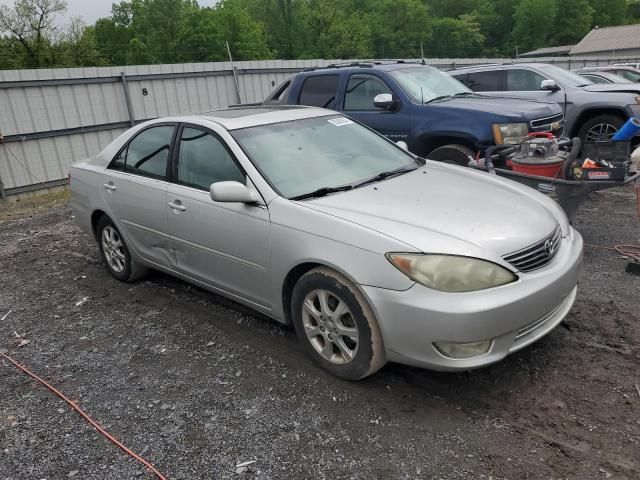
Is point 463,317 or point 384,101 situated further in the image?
point 384,101

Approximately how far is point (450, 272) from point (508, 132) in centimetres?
416

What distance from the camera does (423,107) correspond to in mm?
6855

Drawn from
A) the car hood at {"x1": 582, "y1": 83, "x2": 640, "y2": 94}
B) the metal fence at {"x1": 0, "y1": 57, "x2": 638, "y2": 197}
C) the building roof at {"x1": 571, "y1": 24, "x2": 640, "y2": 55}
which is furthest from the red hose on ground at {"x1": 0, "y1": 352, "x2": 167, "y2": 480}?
the building roof at {"x1": 571, "y1": 24, "x2": 640, "y2": 55}

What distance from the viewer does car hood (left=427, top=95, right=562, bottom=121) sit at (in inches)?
256

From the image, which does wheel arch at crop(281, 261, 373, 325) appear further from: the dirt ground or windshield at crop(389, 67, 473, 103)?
windshield at crop(389, 67, 473, 103)

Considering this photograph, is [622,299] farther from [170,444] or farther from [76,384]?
[76,384]

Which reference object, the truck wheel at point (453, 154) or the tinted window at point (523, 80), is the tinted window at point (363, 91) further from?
the tinted window at point (523, 80)

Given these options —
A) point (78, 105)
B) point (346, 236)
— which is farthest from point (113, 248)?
point (78, 105)

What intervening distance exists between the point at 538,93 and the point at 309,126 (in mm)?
6646

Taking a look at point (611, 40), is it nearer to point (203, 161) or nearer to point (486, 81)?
point (486, 81)

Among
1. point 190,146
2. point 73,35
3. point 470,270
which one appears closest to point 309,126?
point 190,146

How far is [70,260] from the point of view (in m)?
6.22

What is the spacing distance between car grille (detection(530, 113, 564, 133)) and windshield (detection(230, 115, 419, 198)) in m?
3.03

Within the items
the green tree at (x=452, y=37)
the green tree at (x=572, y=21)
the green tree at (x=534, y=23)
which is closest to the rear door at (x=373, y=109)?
the green tree at (x=452, y=37)
